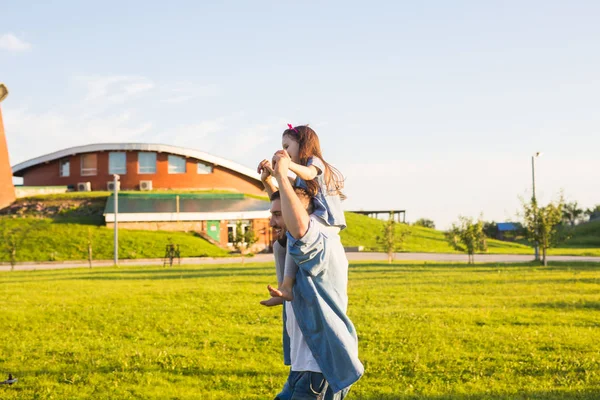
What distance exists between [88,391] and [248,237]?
28343 millimetres

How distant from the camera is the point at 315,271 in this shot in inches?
144

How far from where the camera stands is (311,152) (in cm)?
386

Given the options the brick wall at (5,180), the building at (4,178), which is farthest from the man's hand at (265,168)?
the brick wall at (5,180)

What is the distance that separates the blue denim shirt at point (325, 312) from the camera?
368cm

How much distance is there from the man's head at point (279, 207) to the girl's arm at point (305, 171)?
0.38ft

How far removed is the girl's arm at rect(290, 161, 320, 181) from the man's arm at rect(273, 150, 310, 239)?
5 cm

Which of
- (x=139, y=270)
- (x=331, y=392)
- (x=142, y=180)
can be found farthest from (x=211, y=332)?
(x=142, y=180)

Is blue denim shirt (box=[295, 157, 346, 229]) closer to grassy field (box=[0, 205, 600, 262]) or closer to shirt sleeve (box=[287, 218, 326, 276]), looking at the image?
shirt sleeve (box=[287, 218, 326, 276])

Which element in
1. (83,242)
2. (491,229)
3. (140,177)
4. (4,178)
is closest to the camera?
(83,242)

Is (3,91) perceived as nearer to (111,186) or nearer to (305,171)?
(305,171)

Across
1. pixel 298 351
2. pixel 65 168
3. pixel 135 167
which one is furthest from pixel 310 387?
pixel 65 168

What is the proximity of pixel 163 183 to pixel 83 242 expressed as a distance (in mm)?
18609

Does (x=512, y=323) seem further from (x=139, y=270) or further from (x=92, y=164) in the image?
(x=92, y=164)

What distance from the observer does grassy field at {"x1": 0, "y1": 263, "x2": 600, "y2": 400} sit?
752cm
